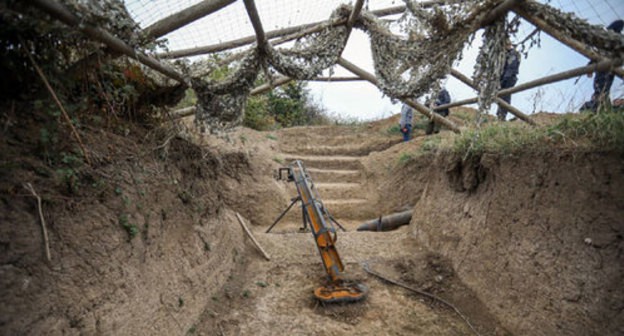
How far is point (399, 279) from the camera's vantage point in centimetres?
352

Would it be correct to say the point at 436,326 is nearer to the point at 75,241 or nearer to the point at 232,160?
the point at 75,241

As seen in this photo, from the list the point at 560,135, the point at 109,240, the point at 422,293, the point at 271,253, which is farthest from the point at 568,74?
the point at 109,240

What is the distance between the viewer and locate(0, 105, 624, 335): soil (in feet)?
5.08

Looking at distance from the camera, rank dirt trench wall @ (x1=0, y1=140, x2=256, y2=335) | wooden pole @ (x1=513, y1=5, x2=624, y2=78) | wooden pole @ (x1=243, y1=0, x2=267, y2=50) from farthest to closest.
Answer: wooden pole @ (x1=243, y1=0, x2=267, y2=50) < wooden pole @ (x1=513, y1=5, x2=624, y2=78) < dirt trench wall @ (x1=0, y1=140, x2=256, y2=335)

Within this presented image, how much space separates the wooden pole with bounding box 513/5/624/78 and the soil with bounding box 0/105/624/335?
726 mm

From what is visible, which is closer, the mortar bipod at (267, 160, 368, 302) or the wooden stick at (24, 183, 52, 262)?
the wooden stick at (24, 183, 52, 262)

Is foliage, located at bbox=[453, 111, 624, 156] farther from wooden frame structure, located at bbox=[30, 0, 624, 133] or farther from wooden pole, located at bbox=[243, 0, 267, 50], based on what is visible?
wooden pole, located at bbox=[243, 0, 267, 50]

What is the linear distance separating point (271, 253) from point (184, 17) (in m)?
3.17

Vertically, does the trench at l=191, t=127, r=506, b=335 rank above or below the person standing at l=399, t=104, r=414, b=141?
below

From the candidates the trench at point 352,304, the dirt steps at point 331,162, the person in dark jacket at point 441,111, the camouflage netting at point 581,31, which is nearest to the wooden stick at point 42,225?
the trench at point 352,304

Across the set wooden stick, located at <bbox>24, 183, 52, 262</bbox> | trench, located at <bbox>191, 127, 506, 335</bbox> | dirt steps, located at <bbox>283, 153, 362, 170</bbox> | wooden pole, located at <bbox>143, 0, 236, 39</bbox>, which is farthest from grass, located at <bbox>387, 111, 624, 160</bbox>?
dirt steps, located at <bbox>283, 153, 362, 170</bbox>

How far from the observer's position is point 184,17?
2.08m

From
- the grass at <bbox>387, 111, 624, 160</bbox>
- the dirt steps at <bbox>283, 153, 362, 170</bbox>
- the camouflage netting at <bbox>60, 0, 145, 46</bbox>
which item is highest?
the camouflage netting at <bbox>60, 0, 145, 46</bbox>

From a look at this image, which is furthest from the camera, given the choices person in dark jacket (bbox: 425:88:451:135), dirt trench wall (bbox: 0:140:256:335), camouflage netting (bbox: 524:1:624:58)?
person in dark jacket (bbox: 425:88:451:135)
